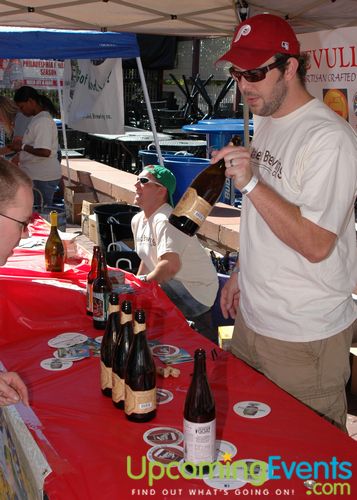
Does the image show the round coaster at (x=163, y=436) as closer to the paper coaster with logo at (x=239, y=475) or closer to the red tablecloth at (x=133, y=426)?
the red tablecloth at (x=133, y=426)

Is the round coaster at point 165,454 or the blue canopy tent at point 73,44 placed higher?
the blue canopy tent at point 73,44

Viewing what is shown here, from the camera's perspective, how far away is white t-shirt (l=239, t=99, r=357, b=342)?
5.82ft

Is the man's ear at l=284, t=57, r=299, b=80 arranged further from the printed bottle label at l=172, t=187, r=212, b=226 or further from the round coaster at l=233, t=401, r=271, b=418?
the round coaster at l=233, t=401, r=271, b=418

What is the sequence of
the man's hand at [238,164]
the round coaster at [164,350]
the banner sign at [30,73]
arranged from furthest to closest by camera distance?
1. the banner sign at [30,73]
2. the round coaster at [164,350]
3. the man's hand at [238,164]

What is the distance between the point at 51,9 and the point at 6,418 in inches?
135

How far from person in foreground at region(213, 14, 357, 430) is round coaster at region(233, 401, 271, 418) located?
0.95ft

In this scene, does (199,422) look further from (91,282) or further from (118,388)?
(91,282)

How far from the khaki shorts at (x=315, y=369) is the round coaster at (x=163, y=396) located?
A: 1.34ft

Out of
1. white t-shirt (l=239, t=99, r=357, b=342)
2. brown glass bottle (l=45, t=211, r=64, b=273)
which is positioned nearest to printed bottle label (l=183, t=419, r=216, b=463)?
white t-shirt (l=239, t=99, r=357, b=342)

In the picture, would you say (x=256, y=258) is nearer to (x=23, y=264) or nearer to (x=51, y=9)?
(x=23, y=264)

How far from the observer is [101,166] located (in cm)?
1027

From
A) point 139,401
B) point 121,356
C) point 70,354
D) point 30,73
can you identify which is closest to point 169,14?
point 70,354

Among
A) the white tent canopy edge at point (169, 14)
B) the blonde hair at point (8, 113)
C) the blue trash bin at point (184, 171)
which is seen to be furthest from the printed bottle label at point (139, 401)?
the blonde hair at point (8, 113)

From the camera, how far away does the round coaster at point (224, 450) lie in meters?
1.48
